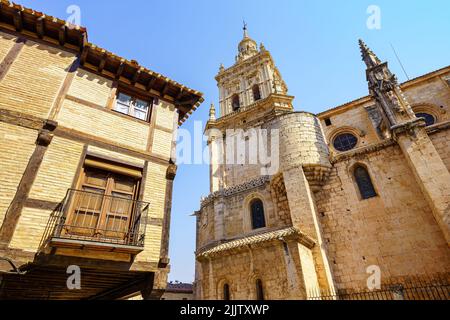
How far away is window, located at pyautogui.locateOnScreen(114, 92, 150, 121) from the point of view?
8125mm

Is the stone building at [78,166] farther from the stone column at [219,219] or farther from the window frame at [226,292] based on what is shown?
the stone column at [219,219]

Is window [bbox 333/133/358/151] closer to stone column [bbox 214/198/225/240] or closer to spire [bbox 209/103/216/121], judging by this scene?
stone column [bbox 214/198/225/240]

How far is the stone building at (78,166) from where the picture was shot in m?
5.32

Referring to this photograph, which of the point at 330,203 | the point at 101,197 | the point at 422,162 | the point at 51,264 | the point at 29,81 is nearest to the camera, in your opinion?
the point at 51,264

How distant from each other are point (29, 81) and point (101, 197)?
13.2 ft

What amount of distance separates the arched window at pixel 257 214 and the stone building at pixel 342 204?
0.25 feet

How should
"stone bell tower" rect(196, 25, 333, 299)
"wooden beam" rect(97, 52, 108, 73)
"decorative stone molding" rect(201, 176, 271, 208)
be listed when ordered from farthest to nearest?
"decorative stone molding" rect(201, 176, 271, 208)
"stone bell tower" rect(196, 25, 333, 299)
"wooden beam" rect(97, 52, 108, 73)

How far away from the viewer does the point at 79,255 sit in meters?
A: 5.36

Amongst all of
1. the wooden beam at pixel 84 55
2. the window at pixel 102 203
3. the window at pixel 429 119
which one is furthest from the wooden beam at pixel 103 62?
the window at pixel 429 119

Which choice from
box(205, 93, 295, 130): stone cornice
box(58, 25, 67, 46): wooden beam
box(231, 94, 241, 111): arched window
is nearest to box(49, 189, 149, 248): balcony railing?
box(58, 25, 67, 46): wooden beam

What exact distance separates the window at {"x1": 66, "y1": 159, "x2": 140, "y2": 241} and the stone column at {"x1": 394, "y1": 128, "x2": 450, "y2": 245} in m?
12.7

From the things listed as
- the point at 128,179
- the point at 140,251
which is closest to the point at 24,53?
the point at 128,179
